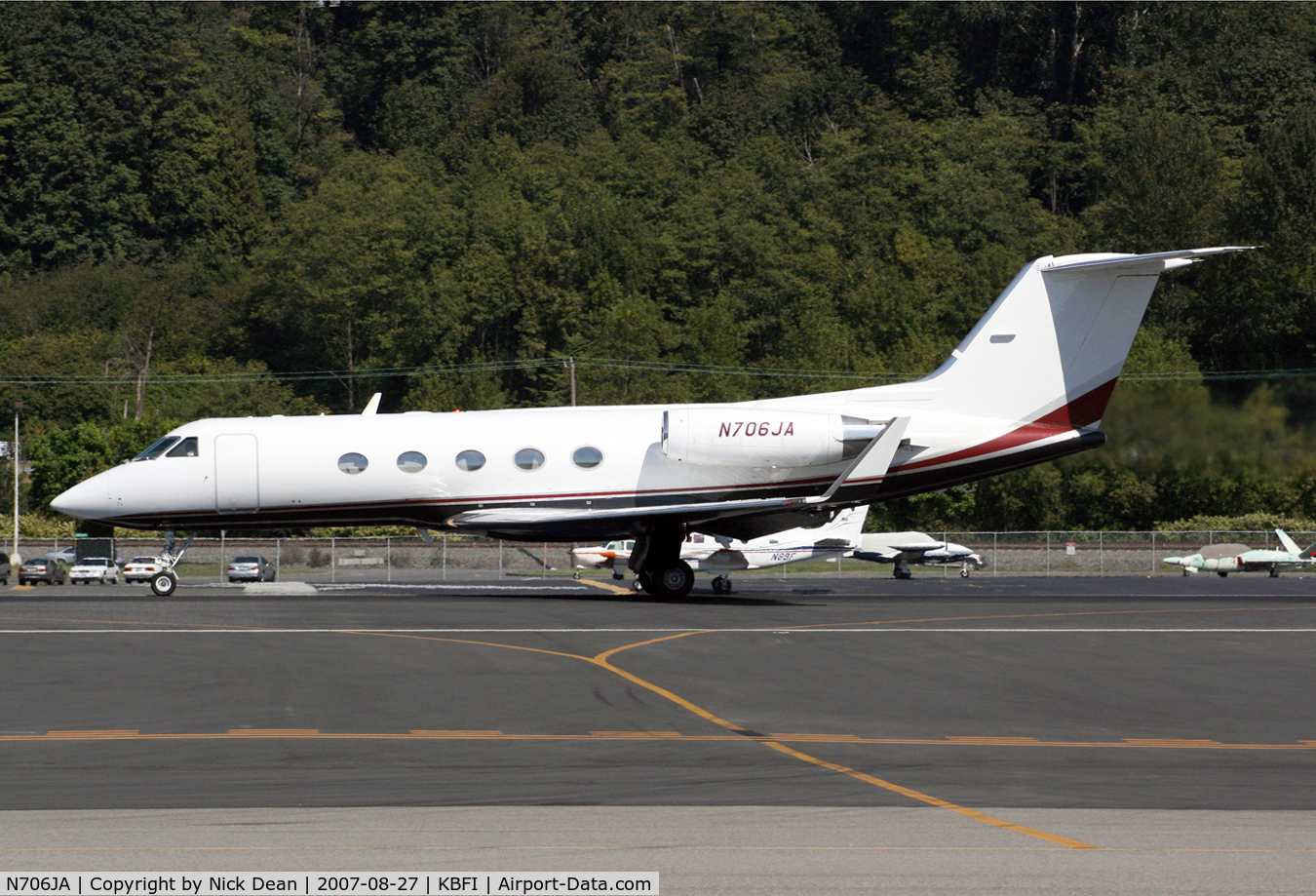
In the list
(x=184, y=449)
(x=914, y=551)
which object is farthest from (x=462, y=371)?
(x=184, y=449)

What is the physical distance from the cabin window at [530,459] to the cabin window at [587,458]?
623mm

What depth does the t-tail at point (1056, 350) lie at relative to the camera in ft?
96.6

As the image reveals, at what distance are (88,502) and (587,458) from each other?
30.9 feet

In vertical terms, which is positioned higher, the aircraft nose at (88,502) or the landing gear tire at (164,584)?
the aircraft nose at (88,502)

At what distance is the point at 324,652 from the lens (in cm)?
1938

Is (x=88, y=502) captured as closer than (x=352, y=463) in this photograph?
No

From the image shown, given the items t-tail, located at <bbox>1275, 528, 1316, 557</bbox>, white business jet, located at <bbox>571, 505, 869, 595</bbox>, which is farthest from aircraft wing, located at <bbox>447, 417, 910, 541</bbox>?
t-tail, located at <bbox>1275, 528, 1316, 557</bbox>

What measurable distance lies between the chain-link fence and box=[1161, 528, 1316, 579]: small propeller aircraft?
1942mm

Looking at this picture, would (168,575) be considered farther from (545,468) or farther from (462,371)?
(462,371)

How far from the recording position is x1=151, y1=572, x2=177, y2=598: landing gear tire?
29.0 meters

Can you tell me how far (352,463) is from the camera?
1113 inches

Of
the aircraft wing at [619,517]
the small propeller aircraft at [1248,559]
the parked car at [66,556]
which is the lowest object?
the small propeller aircraft at [1248,559]

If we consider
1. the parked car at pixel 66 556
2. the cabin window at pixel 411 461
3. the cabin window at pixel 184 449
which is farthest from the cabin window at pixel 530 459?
the parked car at pixel 66 556

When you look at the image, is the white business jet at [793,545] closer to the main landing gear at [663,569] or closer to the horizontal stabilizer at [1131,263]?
the main landing gear at [663,569]
